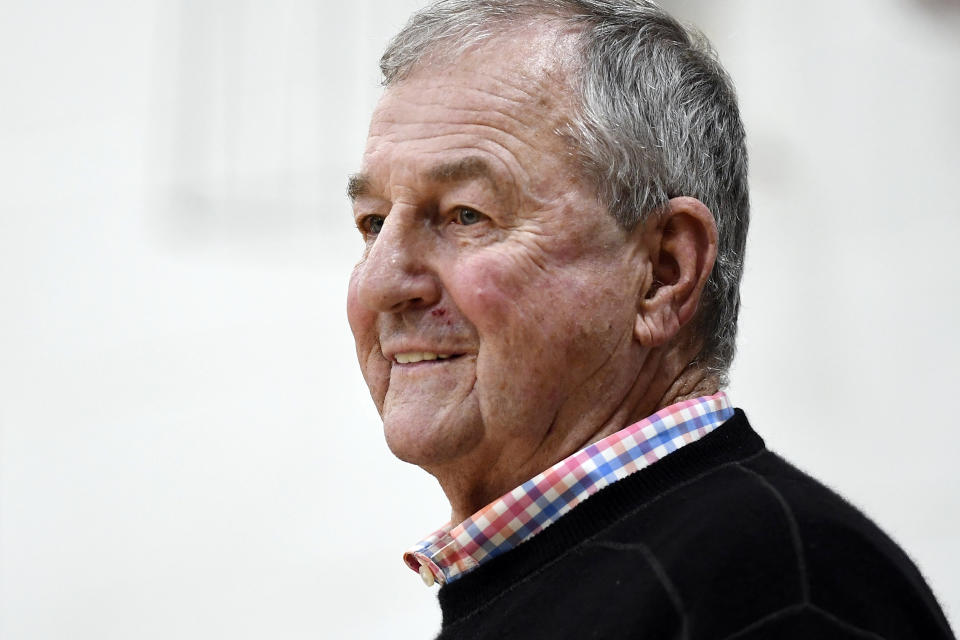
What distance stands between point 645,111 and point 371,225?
0.41 metres

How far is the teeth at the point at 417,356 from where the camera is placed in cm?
140

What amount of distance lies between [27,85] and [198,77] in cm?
52

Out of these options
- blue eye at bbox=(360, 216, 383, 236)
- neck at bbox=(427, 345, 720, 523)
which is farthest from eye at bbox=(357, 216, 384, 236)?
neck at bbox=(427, 345, 720, 523)

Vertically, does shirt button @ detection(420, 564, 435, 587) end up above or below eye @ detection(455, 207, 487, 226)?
below

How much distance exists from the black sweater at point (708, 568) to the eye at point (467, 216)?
373mm

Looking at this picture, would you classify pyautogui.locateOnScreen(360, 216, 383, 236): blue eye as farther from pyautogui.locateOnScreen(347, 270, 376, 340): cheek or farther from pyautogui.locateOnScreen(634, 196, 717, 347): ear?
pyautogui.locateOnScreen(634, 196, 717, 347): ear

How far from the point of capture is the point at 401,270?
1397mm

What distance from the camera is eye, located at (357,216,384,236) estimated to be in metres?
1.55

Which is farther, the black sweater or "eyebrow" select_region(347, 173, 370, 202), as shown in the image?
"eyebrow" select_region(347, 173, 370, 202)

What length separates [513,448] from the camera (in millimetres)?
1371

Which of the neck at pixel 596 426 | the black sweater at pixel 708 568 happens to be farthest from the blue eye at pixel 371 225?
the black sweater at pixel 708 568

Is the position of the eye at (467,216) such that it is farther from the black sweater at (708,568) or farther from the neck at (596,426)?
the black sweater at (708,568)

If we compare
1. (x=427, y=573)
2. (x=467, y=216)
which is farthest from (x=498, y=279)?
(x=427, y=573)

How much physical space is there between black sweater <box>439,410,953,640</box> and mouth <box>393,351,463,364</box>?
25 cm
